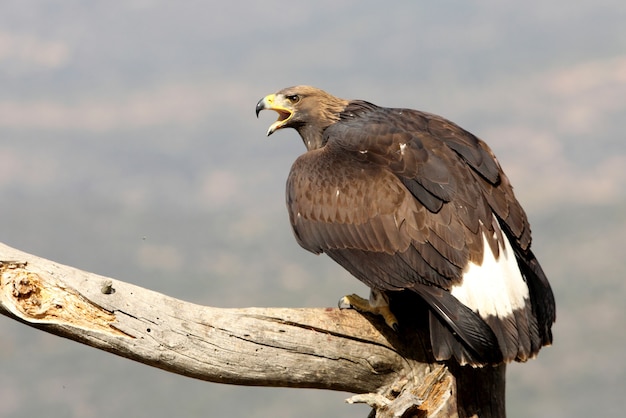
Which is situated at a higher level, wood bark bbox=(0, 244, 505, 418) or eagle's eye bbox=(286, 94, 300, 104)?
eagle's eye bbox=(286, 94, 300, 104)

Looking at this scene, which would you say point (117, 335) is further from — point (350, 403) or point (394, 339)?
point (394, 339)

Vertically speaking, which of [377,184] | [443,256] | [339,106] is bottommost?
[443,256]

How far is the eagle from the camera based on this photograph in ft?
17.4

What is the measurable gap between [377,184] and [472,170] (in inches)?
29.5

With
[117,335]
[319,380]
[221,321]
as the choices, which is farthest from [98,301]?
[319,380]

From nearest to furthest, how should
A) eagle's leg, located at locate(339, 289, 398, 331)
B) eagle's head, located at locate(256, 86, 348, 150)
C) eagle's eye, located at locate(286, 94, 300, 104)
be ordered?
eagle's leg, located at locate(339, 289, 398, 331)
eagle's head, located at locate(256, 86, 348, 150)
eagle's eye, located at locate(286, 94, 300, 104)

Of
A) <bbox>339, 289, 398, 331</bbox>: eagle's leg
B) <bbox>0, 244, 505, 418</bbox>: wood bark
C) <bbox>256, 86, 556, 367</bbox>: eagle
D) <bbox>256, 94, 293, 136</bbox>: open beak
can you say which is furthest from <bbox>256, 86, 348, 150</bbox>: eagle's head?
<bbox>0, 244, 505, 418</bbox>: wood bark

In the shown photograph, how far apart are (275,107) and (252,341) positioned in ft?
8.63

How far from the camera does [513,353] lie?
5.21 m

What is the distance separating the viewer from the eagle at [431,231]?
5.31m

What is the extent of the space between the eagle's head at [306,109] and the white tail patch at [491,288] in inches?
89.8

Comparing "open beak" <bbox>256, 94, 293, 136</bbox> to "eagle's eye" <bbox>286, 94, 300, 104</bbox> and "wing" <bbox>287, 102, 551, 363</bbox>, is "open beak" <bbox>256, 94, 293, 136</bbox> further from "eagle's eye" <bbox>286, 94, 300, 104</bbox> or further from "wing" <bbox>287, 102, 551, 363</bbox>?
"wing" <bbox>287, 102, 551, 363</bbox>

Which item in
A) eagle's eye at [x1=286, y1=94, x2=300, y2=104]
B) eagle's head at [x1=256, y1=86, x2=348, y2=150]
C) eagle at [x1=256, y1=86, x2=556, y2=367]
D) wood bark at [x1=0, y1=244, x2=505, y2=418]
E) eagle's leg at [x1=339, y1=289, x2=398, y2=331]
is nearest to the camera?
wood bark at [x1=0, y1=244, x2=505, y2=418]

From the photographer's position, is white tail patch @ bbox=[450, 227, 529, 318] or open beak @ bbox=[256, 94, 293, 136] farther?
open beak @ bbox=[256, 94, 293, 136]
